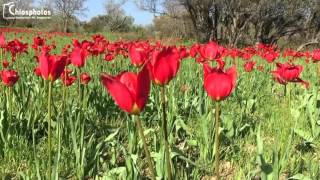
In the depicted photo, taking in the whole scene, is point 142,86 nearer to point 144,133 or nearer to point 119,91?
point 119,91

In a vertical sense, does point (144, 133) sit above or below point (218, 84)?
below

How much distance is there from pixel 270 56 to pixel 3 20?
57.0m

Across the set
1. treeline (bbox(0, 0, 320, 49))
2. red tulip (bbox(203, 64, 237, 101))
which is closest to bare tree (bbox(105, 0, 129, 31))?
treeline (bbox(0, 0, 320, 49))

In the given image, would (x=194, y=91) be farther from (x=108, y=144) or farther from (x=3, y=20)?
(x=3, y=20)

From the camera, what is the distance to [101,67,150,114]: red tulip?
1322mm

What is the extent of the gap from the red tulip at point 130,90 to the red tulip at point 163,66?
18 centimetres

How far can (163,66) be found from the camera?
5.15ft

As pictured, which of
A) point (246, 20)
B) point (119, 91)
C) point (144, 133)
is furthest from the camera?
point (246, 20)

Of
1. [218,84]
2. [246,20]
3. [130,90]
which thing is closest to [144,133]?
[218,84]

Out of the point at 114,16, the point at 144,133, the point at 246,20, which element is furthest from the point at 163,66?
the point at 114,16

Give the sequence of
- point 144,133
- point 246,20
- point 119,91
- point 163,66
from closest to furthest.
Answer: point 119,91 → point 163,66 → point 144,133 → point 246,20

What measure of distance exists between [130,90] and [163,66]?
0.77ft

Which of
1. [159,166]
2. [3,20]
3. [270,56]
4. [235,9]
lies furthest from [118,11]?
[159,166]

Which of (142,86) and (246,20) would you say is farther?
(246,20)
